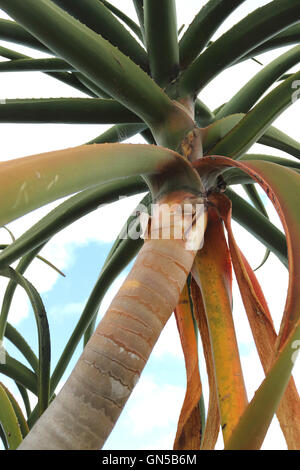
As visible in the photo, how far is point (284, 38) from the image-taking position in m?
0.83

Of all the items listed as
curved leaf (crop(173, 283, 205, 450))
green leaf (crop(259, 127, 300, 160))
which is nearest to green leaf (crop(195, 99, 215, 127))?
green leaf (crop(259, 127, 300, 160))

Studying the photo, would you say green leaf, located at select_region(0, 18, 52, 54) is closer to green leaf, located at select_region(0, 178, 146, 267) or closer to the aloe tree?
the aloe tree

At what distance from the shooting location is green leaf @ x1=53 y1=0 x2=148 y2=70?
2.12 feet

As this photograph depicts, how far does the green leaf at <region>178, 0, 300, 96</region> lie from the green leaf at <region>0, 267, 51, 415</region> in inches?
21.8

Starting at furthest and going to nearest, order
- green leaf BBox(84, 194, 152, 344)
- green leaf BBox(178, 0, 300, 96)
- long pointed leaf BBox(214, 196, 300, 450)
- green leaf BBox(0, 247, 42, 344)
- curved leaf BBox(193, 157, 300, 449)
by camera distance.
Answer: green leaf BBox(0, 247, 42, 344) < green leaf BBox(84, 194, 152, 344) < green leaf BBox(178, 0, 300, 96) < long pointed leaf BBox(214, 196, 300, 450) < curved leaf BBox(193, 157, 300, 449)

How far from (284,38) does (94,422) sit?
742mm

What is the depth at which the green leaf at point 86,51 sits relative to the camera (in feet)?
1.62

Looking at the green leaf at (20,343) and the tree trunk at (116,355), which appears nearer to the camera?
the tree trunk at (116,355)

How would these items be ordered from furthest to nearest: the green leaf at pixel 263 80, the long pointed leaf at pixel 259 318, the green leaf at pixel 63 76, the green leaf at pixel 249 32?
1. the green leaf at pixel 63 76
2. the green leaf at pixel 263 80
3. the green leaf at pixel 249 32
4. the long pointed leaf at pixel 259 318

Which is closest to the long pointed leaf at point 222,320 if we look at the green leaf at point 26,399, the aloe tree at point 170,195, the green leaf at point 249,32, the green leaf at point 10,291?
the aloe tree at point 170,195

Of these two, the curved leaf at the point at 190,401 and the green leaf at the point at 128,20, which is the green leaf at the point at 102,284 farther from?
the green leaf at the point at 128,20
